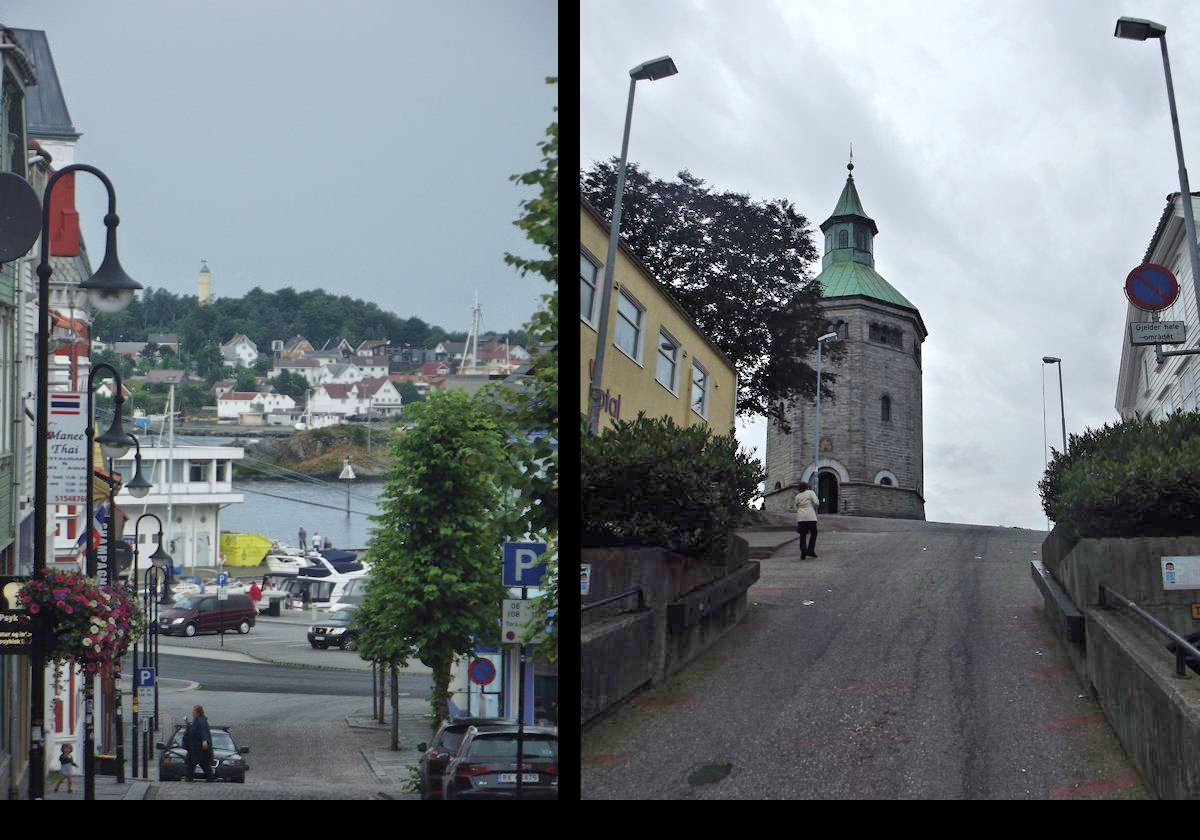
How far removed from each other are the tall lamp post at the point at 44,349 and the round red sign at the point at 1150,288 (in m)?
9.87

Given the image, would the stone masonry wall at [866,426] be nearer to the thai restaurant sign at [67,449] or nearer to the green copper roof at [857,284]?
the green copper roof at [857,284]

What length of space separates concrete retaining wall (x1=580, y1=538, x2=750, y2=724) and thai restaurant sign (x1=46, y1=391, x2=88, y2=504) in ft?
Answer: 13.9

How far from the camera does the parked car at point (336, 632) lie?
383 inches

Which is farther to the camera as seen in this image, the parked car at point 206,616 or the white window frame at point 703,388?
the white window frame at point 703,388

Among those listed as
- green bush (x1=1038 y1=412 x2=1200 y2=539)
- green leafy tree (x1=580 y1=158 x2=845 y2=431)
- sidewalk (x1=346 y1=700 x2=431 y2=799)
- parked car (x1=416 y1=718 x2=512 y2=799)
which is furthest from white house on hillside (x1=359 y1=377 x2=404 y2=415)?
green leafy tree (x1=580 y1=158 x2=845 y2=431)

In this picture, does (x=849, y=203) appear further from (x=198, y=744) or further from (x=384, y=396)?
(x=198, y=744)

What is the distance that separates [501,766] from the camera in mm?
8312

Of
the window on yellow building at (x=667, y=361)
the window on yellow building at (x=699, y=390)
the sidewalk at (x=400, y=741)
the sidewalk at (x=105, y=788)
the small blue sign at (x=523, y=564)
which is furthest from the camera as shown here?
the window on yellow building at (x=699, y=390)

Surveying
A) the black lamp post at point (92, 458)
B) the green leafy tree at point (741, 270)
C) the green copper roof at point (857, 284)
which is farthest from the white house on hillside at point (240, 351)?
the green copper roof at point (857, 284)

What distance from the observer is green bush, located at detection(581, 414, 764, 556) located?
1348 centimetres

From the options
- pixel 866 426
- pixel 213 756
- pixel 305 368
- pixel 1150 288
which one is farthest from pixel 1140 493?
pixel 866 426

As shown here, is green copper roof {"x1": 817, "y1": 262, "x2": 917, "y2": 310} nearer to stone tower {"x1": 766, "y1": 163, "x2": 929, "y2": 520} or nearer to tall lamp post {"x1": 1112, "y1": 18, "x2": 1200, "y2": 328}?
stone tower {"x1": 766, "y1": 163, "x2": 929, "y2": 520}

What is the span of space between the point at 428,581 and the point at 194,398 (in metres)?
2.49

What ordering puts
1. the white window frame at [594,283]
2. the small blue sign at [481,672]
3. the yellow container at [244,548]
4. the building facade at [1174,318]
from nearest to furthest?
the small blue sign at [481,672]
the yellow container at [244,548]
the white window frame at [594,283]
the building facade at [1174,318]
